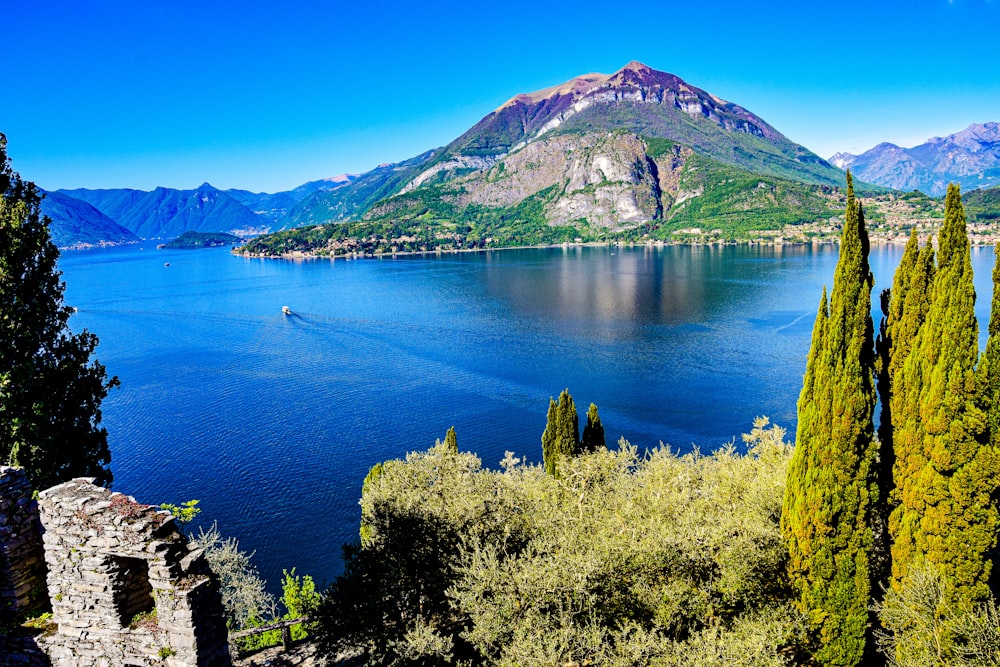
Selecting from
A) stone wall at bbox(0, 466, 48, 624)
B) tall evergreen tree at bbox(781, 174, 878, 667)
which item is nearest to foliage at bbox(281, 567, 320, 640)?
stone wall at bbox(0, 466, 48, 624)

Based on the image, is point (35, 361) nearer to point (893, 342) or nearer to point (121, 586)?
point (121, 586)

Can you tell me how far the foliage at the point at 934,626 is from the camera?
47.1ft

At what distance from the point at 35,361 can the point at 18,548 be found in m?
6.97

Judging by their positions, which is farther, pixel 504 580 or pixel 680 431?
pixel 680 431

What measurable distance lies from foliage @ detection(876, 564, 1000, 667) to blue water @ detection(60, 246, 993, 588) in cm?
3319

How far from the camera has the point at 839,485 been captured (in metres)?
18.1

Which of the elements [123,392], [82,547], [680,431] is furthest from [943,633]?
[123,392]

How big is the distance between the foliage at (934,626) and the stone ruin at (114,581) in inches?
714

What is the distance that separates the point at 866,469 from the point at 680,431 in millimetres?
41911

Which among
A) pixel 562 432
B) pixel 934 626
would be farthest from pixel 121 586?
pixel 562 432

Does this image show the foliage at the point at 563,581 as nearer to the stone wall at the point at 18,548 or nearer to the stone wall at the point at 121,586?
the stone wall at the point at 121,586

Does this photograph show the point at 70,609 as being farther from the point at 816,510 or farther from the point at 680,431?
the point at 680,431

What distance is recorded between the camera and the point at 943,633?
1531 centimetres

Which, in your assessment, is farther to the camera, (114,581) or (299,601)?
(299,601)
